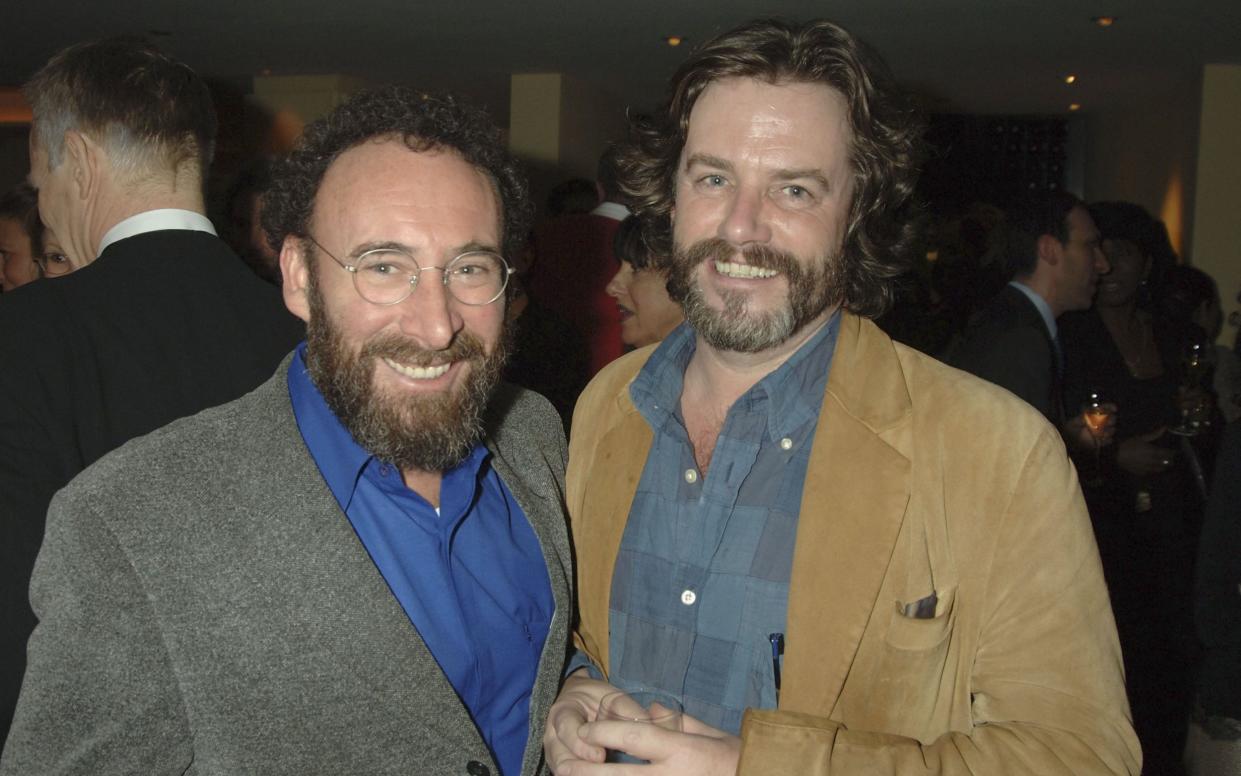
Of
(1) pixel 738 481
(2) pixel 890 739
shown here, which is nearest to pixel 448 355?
(1) pixel 738 481

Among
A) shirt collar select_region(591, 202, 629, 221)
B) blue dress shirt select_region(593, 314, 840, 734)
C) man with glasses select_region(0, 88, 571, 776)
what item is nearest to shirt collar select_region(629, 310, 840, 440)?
blue dress shirt select_region(593, 314, 840, 734)

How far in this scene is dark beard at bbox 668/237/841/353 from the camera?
167 centimetres

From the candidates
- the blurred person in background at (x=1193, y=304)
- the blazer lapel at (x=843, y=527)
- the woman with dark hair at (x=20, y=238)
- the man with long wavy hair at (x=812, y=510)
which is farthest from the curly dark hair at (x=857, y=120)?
the blurred person in background at (x=1193, y=304)

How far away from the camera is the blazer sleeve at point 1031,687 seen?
52.9 inches

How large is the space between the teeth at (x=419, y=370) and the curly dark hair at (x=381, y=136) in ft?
0.83

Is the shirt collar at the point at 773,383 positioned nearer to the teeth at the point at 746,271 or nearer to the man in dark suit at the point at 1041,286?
the teeth at the point at 746,271

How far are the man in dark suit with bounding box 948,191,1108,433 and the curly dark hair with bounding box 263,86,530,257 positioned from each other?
7.53 feet

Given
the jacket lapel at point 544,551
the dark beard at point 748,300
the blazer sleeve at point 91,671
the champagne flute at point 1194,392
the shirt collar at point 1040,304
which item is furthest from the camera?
the champagne flute at point 1194,392

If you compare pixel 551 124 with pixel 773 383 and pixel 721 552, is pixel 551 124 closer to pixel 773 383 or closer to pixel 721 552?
pixel 773 383

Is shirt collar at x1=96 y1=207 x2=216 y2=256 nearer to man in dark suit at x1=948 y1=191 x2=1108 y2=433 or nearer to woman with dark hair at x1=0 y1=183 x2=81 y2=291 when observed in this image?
woman with dark hair at x1=0 y1=183 x2=81 y2=291

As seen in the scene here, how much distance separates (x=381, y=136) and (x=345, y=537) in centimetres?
64

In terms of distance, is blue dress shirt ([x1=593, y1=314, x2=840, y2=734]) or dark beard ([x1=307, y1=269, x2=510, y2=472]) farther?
blue dress shirt ([x1=593, y1=314, x2=840, y2=734])

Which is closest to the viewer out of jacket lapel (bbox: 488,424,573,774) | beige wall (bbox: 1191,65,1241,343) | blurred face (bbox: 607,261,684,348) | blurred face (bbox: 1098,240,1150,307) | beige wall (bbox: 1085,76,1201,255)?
jacket lapel (bbox: 488,424,573,774)

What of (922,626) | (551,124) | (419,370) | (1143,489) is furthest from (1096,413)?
(551,124)
